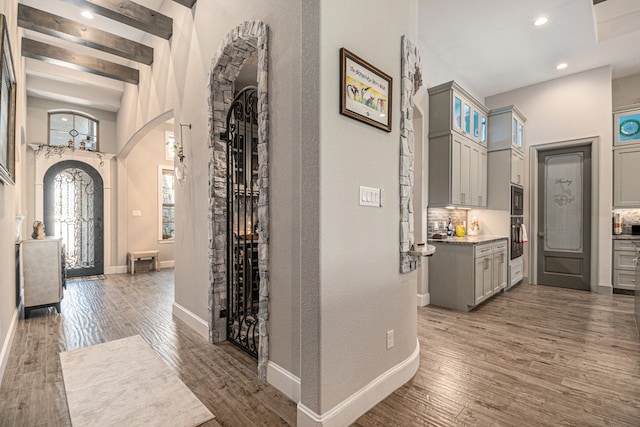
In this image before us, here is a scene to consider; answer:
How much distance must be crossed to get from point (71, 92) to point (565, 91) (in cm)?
937

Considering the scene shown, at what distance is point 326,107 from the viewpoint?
1757 millimetres

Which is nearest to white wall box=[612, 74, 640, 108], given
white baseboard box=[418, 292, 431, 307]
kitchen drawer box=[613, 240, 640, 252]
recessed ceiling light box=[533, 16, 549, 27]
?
kitchen drawer box=[613, 240, 640, 252]

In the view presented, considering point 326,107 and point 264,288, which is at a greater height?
point 326,107

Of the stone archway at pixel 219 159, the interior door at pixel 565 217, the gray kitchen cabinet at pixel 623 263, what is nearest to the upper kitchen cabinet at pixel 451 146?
the interior door at pixel 565 217

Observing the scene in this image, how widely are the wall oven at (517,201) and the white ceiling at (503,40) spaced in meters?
2.07

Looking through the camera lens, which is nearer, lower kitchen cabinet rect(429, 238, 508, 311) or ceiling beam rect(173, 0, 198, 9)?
ceiling beam rect(173, 0, 198, 9)

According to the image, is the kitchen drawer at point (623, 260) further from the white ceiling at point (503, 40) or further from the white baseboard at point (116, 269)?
the white baseboard at point (116, 269)

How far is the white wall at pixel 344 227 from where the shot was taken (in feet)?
5.72

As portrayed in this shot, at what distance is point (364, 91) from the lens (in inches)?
79.1

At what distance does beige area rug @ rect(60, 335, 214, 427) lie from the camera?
75.4 inches

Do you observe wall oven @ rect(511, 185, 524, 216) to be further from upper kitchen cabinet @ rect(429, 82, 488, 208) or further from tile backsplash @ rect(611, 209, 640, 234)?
tile backsplash @ rect(611, 209, 640, 234)

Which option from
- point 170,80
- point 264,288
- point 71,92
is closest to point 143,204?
point 71,92

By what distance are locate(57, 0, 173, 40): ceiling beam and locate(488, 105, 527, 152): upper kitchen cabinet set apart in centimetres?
518

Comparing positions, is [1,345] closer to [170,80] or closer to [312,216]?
[312,216]
